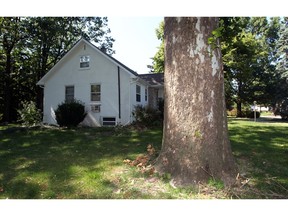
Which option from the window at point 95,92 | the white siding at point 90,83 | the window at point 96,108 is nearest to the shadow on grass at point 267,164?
the white siding at point 90,83

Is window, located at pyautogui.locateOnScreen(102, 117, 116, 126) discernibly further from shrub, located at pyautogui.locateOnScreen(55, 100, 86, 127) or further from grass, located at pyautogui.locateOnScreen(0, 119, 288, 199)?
grass, located at pyautogui.locateOnScreen(0, 119, 288, 199)

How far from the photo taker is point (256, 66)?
28.5 metres

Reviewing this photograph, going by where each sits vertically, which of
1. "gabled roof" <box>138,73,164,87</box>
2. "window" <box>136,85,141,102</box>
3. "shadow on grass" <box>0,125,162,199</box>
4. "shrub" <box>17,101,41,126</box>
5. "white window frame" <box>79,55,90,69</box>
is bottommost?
"shadow on grass" <box>0,125,162,199</box>

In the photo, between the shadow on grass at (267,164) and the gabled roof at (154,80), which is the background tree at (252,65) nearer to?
the gabled roof at (154,80)

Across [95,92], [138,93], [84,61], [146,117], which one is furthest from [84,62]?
[146,117]

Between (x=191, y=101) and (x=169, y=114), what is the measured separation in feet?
1.60

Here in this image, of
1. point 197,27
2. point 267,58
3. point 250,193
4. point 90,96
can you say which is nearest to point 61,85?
point 90,96

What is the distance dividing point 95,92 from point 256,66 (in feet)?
72.9

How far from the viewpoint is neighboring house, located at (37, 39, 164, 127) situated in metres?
14.4

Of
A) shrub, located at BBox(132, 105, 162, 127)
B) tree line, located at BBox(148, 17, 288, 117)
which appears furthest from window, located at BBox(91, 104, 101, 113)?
tree line, located at BBox(148, 17, 288, 117)

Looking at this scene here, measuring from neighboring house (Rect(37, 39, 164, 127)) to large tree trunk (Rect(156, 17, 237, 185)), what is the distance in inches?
406

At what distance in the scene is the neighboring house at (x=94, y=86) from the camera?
14430mm

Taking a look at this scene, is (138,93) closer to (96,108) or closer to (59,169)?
(96,108)

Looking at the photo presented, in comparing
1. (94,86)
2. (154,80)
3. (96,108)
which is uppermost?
(154,80)
